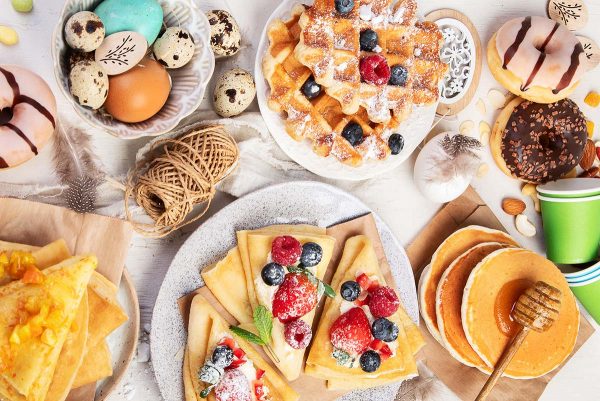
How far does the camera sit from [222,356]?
1.89 metres

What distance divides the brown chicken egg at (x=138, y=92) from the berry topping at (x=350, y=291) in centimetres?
81

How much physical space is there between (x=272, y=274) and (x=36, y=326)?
67 centimetres

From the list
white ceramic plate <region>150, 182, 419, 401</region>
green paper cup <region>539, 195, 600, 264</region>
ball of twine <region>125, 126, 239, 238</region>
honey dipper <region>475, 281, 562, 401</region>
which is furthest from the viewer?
green paper cup <region>539, 195, 600, 264</region>

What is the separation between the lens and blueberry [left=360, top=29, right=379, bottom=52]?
196 centimetres

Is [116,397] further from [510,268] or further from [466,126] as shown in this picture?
[466,126]

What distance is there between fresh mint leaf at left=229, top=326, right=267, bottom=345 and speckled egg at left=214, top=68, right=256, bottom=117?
685 mm

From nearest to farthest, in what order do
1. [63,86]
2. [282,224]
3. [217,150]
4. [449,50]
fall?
1. [63,86]
2. [217,150]
3. [282,224]
4. [449,50]

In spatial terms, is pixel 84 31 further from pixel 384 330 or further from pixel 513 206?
pixel 513 206

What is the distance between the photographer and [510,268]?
85.2 inches

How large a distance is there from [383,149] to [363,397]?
2.79 ft

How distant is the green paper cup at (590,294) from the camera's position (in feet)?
7.37

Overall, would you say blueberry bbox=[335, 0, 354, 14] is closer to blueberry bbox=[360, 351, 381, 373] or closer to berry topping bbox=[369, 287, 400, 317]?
berry topping bbox=[369, 287, 400, 317]

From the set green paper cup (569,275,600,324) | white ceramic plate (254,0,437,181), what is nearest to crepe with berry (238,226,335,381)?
white ceramic plate (254,0,437,181)

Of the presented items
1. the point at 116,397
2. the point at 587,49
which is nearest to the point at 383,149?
the point at 587,49
